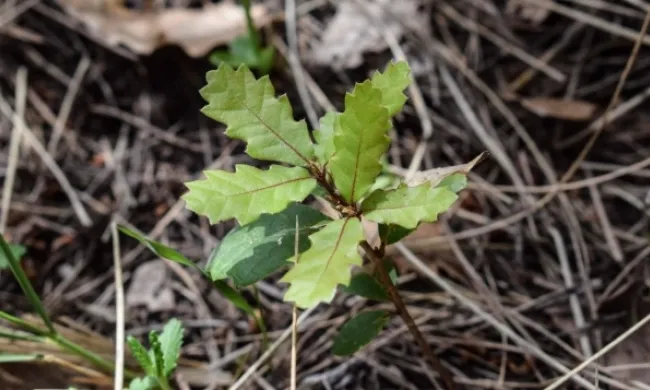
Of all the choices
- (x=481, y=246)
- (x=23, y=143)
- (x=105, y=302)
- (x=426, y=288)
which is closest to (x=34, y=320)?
(x=105, y=302)

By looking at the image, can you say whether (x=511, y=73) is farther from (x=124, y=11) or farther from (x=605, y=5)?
(x=124, y=11)

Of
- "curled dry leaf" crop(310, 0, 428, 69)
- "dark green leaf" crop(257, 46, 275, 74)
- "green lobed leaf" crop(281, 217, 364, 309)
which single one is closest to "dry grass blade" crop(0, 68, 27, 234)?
"dark green leaf" crop(257, 46, 275, 74)

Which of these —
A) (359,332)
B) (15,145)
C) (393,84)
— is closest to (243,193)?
(393,84)

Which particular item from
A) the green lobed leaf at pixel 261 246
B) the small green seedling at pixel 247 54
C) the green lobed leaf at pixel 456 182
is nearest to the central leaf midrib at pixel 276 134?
→ the green lobed leaf at pixel 261 246

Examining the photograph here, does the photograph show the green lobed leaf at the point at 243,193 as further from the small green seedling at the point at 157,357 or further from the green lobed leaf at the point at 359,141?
the small green seedling at the point at 157,357

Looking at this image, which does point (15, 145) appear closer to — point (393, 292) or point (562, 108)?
point (393, 292)
